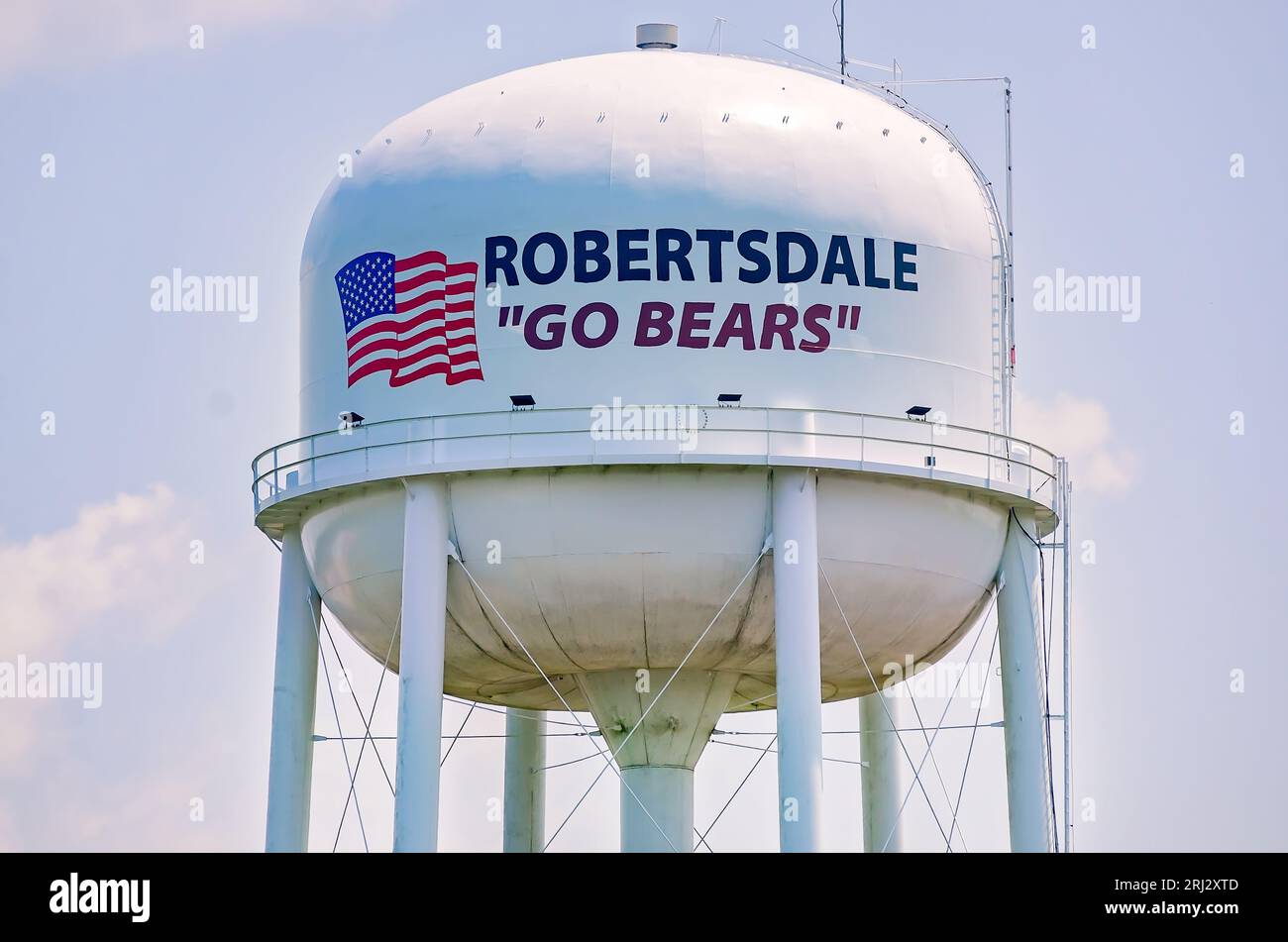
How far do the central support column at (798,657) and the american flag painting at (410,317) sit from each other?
4292 millimetres

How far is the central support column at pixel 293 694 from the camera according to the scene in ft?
112

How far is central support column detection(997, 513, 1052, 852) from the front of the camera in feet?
109

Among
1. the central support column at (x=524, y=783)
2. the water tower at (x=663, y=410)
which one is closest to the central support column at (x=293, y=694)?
the water tower at (x=663, y=410)

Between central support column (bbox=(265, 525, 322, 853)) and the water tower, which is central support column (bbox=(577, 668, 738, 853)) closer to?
the water tower

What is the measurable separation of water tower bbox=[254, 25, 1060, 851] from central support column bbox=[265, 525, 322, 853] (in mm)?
241

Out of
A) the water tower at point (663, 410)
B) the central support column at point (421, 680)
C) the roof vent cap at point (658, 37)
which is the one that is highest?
the roof vent cap at point (658, 37)

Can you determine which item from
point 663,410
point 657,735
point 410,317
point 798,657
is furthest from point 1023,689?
point 410,317

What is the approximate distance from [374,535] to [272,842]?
178 inches

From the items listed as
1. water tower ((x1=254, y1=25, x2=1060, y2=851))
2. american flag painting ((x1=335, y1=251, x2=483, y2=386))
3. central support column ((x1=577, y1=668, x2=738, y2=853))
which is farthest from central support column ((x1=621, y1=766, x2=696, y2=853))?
american flag painting ((x1=335, y1=251, x2=483, y2=386))

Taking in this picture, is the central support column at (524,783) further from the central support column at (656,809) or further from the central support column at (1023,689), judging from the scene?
the central support column at (1023,689)
